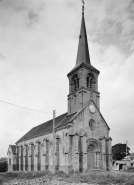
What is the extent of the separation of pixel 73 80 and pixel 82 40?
915 centimetres

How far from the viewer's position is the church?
33406 mm

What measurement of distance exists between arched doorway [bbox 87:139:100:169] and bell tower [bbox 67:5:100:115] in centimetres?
657

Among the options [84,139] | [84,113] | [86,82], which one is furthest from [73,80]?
[84,139]

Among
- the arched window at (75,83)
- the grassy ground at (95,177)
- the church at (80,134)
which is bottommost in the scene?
the grassy ground at (95,177)

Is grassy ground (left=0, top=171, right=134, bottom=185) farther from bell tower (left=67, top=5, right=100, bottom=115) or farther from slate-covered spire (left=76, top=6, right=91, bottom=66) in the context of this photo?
slate-covered spire (left=76, top=6, right=91, bottom=66)

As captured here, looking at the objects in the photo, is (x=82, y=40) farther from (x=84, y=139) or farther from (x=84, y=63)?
(x=84, y=139)

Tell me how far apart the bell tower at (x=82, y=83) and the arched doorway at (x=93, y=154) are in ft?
21.6

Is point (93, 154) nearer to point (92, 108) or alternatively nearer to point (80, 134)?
point (80, 134)

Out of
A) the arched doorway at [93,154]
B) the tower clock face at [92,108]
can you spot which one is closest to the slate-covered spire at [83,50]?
the tower clock face at [92,108]

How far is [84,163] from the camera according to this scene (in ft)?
109

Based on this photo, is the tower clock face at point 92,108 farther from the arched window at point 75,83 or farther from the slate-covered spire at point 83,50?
the slate-covered spire at point 83,50

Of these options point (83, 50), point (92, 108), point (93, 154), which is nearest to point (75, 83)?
point (92, 108)

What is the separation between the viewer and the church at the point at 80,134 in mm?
33406

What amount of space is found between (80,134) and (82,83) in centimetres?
961
